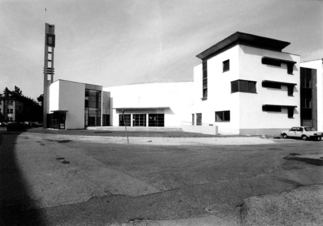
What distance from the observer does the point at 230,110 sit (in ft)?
83.8

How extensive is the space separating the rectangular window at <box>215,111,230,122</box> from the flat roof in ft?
29.0

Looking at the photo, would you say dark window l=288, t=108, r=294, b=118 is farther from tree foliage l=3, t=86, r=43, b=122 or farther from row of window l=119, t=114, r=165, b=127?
tree foliage l=3, t=86, r=43, b=122

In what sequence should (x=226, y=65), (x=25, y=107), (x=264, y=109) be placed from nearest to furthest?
(x=264, y=109)
(x=226, y=65)
(x=25, y=107)

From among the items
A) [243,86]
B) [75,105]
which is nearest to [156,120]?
[75,105]

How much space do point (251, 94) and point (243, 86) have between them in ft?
5.03

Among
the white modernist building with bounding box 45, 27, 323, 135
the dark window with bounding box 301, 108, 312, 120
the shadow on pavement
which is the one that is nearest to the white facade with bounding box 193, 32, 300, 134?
the white modernist building with bounding box 45, 27, 323, 135

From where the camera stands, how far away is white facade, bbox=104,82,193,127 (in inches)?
1436

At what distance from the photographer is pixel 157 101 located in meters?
37.8

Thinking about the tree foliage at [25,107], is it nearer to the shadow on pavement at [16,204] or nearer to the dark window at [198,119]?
the dark window at [198,119]

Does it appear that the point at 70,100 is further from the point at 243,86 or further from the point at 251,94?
the point at 251,94

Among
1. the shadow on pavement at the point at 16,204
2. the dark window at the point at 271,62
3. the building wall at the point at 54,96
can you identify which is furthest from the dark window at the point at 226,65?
the building wall at the point at 54,96

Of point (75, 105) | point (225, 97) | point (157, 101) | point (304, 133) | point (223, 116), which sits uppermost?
point (157, 101)

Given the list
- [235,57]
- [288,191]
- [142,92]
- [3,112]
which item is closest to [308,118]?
[235,57]

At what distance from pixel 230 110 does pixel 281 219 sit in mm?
23119
